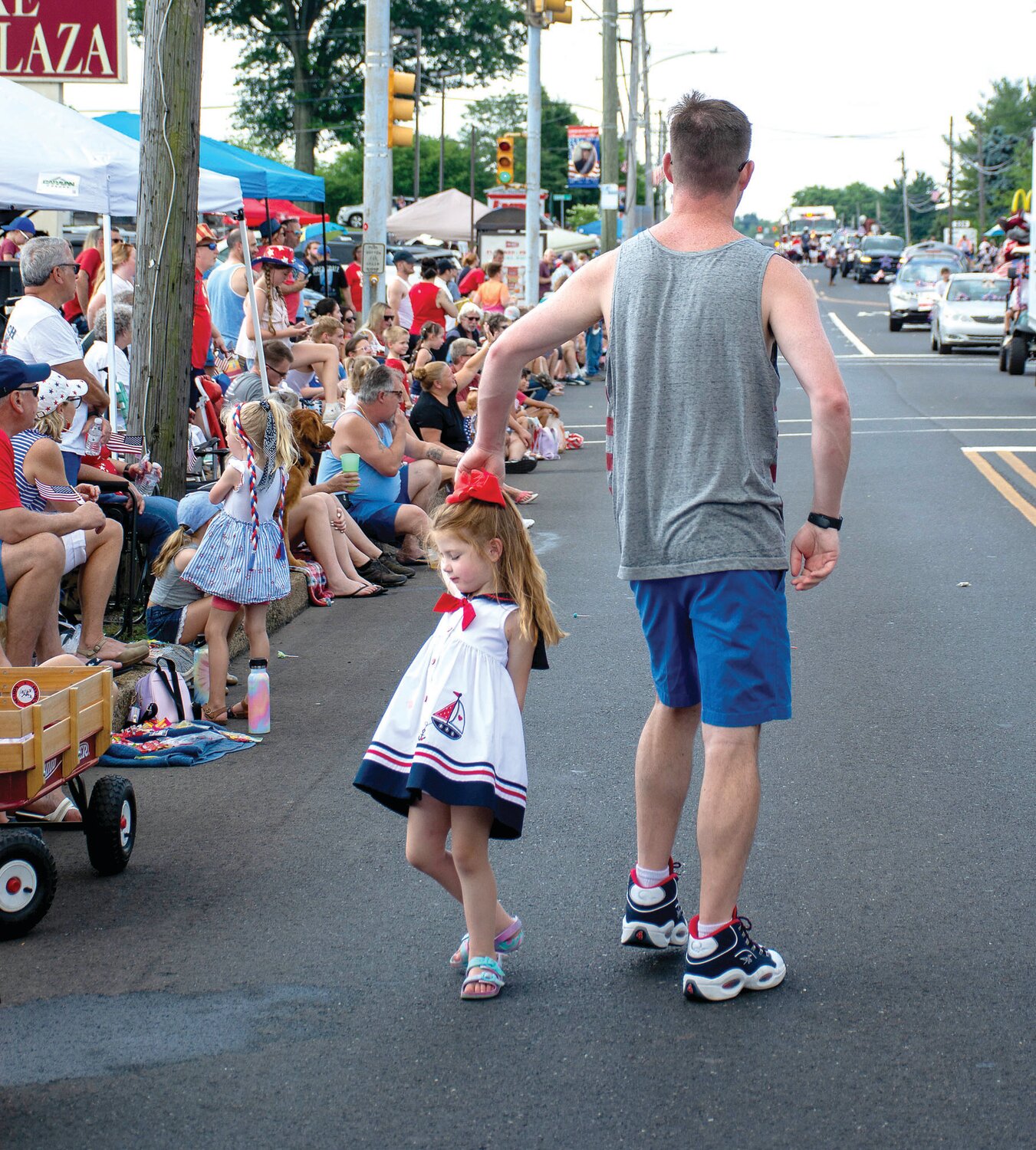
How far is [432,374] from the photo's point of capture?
1184cm

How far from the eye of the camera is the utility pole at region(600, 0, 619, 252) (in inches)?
1382

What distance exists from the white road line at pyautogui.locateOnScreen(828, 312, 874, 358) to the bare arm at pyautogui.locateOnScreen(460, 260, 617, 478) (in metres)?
28.3

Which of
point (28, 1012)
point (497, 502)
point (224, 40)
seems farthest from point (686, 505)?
point (224, 40)

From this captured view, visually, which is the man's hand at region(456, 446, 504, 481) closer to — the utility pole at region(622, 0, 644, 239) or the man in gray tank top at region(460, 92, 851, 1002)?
the man in gray tank top at region(460, 92, 851, 1002)

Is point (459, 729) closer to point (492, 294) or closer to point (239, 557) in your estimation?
point (239, 557)

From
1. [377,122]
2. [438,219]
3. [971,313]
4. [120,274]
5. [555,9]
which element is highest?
[555,9]

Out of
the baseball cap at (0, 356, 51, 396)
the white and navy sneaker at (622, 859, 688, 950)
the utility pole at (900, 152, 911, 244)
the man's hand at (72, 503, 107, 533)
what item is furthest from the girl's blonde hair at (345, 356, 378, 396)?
the utility pole at (900, 152, 911, 244)

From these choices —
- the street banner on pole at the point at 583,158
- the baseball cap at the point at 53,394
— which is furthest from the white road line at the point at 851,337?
the baseball cap at the point at 53,394

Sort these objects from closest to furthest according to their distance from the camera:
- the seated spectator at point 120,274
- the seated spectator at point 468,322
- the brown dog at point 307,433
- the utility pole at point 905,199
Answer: the brown dog at point 307,433 → the seated spectator at point 120,274 → the seated spectator at point 468,322 → the utility pole at point 905,199

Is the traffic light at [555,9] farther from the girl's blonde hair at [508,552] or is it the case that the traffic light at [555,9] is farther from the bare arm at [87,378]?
the girl's blonde hair at [508,552]

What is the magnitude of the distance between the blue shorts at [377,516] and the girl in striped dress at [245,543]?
10.8 ft

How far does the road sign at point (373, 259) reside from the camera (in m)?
15.8

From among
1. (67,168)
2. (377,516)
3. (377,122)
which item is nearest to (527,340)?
(377,516)

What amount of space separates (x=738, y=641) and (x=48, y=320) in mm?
5882
